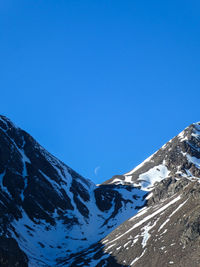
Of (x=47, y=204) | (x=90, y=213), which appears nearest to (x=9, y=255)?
(x=47, y=204)

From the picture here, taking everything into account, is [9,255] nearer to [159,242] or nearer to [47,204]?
[159,242]

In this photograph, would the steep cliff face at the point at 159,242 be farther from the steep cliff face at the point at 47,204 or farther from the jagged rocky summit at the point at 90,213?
the steep cliff face at the point at 47,204

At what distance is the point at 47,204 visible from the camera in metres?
132

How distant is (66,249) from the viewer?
105312 mm

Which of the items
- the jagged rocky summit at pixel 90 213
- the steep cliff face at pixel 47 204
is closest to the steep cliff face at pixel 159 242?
the jagged rocky summit at pixel 90 213

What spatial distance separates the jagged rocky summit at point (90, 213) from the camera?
7031 cm

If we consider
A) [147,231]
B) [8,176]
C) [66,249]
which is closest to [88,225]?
[66,249]

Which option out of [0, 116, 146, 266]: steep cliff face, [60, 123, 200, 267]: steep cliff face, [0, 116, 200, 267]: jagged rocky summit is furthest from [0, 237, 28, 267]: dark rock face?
[60, 123, 200, 267]: steep cliff face

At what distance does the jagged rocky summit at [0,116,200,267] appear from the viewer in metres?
70.3

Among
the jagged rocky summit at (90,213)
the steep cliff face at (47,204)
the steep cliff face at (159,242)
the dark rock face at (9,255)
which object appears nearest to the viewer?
the dark rock face at (9,255)

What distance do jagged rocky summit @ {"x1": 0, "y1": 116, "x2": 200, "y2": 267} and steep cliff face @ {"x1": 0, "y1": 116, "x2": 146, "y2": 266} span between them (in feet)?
1.03

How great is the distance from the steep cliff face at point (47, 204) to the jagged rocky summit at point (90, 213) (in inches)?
12.4

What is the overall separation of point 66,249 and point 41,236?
9.58 metres

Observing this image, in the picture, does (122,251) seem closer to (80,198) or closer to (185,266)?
(185,266)
